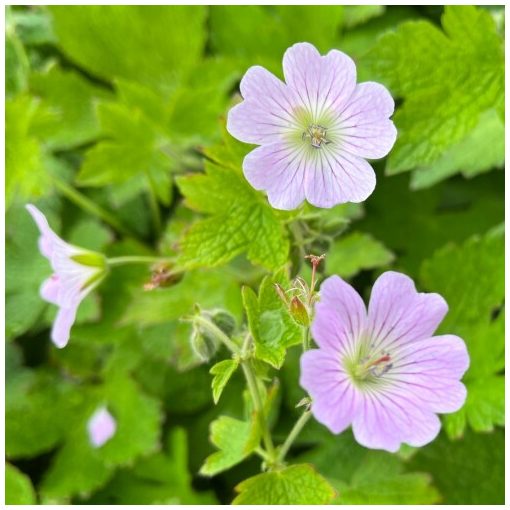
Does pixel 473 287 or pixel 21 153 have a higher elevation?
pixel 21 153

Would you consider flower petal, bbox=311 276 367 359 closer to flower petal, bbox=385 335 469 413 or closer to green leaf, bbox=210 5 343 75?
flower petal, bbox=385 335 469 413

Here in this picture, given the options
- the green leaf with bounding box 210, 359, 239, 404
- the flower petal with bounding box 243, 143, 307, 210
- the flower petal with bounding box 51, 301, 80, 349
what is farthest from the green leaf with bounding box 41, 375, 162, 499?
the flower petal with bounding box 243, 143, 307, 210

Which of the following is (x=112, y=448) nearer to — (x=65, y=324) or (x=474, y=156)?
A: (x=65, y=324)

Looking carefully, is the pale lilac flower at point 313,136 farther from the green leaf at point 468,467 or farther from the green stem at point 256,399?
the green leaf at point 468,467

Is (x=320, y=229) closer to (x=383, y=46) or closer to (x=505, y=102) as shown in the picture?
(x=383, y=46)

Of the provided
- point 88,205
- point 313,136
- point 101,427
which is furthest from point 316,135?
point 101,427

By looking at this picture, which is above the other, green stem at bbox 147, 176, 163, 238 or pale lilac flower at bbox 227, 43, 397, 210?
pale lilac flower at bbox 227, 43, 397, 210

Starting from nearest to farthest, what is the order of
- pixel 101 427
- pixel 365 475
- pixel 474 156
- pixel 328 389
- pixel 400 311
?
pixel 328 389 < pixel 400 311 < pixel 365 475 < pixel 474 156 < pixel 101 427

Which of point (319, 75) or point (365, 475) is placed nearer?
point (319, 75)
